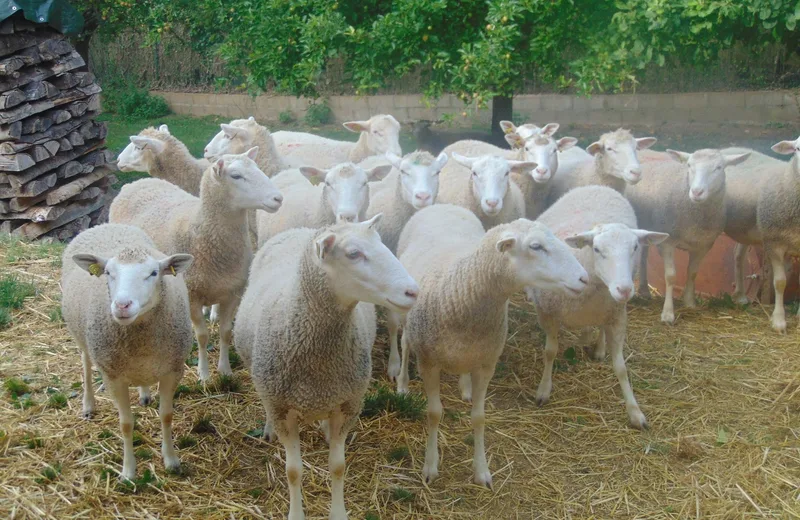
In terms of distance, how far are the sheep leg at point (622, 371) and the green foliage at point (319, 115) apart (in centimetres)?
965

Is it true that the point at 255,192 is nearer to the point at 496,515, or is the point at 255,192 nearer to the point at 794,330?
the point at 496,515

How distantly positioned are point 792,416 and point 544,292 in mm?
1674

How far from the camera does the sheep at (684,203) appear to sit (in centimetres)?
610

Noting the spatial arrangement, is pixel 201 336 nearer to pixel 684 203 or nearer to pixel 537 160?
pixel 537 160

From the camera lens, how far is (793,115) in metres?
10.1

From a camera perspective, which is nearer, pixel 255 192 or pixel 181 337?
pixel 181 337

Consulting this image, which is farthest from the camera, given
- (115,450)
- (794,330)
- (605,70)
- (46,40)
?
(46,40)

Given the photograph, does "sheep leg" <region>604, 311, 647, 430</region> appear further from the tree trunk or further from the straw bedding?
the tree trunk

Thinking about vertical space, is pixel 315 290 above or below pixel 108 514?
above

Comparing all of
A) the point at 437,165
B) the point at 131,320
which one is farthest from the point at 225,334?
the point at 437,165

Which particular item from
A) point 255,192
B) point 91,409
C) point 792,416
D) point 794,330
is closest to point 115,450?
point 91,409

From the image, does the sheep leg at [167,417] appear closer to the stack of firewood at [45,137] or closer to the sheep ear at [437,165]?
the sheep ear at [437,165]

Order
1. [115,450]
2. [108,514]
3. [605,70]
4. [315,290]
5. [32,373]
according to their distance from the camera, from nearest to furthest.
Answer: [315,290] < [108,514] < [115,450] < [32,373] < [605,70]

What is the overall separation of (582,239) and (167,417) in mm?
2496
